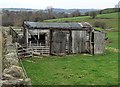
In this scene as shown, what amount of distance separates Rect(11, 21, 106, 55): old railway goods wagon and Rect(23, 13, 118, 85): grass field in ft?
3.71

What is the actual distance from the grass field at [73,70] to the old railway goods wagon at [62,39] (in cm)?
113

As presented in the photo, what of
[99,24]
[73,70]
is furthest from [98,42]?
[99,24]

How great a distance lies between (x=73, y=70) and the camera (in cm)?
1805

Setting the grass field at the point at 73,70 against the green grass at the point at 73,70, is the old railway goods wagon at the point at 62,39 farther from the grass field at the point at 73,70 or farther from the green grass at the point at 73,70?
the green grass at the point at 73,70

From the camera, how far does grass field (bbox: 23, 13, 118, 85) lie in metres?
14.9

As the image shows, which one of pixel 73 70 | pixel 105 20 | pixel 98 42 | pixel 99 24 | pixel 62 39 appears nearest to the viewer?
pixel 73 70

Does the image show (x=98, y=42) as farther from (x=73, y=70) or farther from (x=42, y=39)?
(x=73, y=70)

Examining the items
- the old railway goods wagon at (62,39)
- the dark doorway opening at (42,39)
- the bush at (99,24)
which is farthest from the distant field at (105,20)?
the dark doorway opening at (42,39)

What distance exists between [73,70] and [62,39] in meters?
7.46

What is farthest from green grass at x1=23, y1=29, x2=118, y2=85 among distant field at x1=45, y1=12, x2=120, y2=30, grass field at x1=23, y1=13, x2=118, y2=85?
distant field at x1=45, y1=12, x2=120, y2=30

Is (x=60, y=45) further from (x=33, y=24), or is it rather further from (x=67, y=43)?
(x=33, y=24)

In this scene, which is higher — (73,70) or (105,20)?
(105,20)

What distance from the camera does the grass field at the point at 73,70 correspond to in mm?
14875

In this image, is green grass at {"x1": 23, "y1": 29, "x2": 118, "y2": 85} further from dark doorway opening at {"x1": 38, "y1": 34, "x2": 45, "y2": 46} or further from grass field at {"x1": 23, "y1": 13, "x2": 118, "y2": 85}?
dark doorway opening at {"x1": 38, "y1": 34, "x2": 45, "y2": 46}
